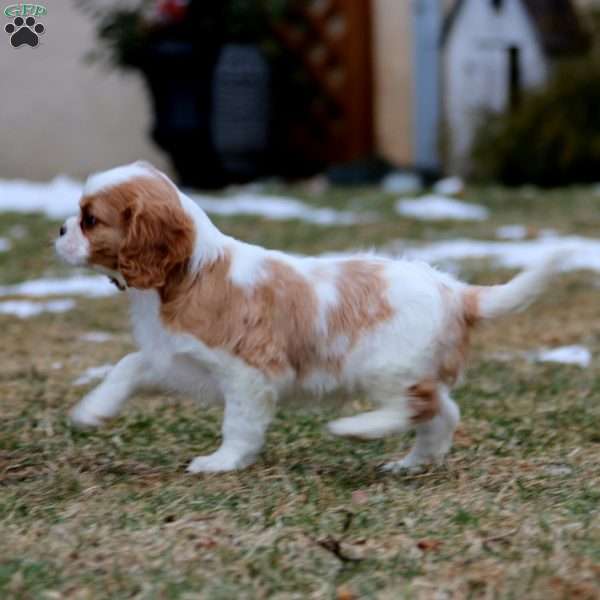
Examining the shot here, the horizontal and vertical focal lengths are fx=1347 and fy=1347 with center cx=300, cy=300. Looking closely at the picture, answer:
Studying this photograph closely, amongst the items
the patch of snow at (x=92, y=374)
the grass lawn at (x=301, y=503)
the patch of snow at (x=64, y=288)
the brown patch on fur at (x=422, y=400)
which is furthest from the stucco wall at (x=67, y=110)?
the brown patch on fur at (x=422, y=400)

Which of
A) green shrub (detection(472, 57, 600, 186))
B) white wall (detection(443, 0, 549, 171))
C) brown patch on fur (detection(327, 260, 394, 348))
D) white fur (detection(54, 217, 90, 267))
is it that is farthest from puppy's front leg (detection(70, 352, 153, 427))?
white wall (detection(443, 0, 549, 171))

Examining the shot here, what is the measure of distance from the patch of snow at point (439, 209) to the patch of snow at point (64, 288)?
2.55m

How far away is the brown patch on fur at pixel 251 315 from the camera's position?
3.20 metres

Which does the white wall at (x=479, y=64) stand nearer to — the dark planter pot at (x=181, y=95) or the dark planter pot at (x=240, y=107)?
the dark planter pot at (x=240, y=107)

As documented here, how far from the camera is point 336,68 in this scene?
38.9ft

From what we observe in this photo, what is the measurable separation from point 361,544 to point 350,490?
44cm

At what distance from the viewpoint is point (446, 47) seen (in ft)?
37.8

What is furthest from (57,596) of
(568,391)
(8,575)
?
(568,391)

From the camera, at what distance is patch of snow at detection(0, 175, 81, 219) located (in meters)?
8.96

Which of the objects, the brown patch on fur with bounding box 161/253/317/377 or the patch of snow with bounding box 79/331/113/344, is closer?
the brown patch on fur with bounding box 161/253/317/377

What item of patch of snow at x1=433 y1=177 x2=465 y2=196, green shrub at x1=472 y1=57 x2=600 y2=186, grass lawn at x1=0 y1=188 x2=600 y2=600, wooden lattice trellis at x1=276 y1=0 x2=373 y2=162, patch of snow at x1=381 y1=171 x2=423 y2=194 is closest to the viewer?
grass lawn at x1=0 y1=188 x2=600 y2=600

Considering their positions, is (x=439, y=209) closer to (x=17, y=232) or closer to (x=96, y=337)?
(x=17, y=232)

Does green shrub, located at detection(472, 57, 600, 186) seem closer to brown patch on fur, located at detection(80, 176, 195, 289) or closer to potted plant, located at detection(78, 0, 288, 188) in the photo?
potted plant, located at detection(78, 0, 288, 188)

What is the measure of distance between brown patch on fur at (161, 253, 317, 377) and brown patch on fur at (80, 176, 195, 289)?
0.07 metres
